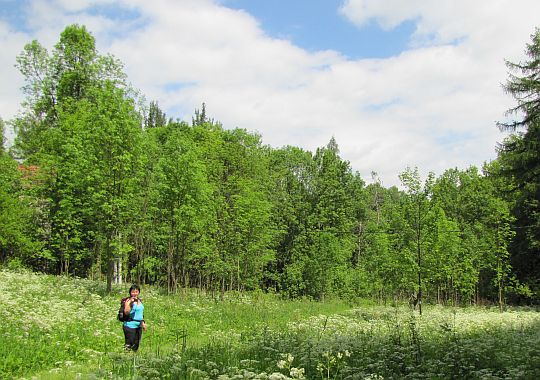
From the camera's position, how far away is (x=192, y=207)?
2536 centimetres

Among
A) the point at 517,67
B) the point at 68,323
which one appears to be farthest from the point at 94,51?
the point at 517,67

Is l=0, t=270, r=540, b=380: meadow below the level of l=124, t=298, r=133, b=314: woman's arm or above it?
below

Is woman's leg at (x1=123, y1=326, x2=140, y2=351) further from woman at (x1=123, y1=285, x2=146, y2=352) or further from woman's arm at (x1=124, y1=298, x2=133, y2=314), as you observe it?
woman's arm at (x1=124, y1=298, x2=133, y2=314)

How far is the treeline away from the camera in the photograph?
23.7m

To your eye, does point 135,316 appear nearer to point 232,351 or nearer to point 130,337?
point 130,337

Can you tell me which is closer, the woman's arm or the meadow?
the meadow

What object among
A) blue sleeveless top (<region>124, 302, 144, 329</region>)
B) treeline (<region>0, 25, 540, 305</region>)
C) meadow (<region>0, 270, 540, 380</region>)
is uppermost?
treeline (<region>0, 25, 540, 305</region>)

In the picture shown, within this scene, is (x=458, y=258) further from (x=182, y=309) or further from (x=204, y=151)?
(x=182, y=309)

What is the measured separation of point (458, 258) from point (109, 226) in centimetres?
3312

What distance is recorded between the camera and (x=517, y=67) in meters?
29.5

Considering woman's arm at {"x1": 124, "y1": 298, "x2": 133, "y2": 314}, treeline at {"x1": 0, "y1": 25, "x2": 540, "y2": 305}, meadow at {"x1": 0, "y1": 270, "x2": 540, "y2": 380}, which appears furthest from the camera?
treeline at {"x1": 0, "y1": 25, "x2": 540, "y2": 305}

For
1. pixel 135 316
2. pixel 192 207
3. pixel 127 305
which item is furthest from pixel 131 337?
pixel 192 207

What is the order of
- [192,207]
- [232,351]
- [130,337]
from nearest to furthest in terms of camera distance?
[232,351] → [130,337] → [192,207]

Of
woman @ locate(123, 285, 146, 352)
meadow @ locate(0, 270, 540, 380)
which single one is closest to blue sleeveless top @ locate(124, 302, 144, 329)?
woman @ locate(123, 285, 146, 352)
